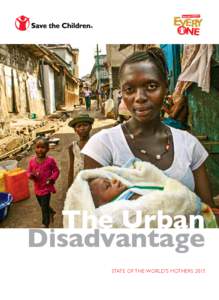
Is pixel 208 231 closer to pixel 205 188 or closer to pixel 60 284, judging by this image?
pixel 205 188

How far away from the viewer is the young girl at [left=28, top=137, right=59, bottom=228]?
119 centimetres

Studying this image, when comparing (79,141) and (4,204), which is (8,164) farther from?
(79,141)

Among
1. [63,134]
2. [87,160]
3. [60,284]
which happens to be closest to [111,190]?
[87,160]

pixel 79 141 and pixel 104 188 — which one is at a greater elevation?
pixel 79 141

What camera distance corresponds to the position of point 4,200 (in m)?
1.44

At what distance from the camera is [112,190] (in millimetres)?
861

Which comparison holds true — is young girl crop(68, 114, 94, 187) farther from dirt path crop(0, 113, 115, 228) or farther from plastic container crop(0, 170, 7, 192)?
plastic container crop(0, 170, 7, 192)
